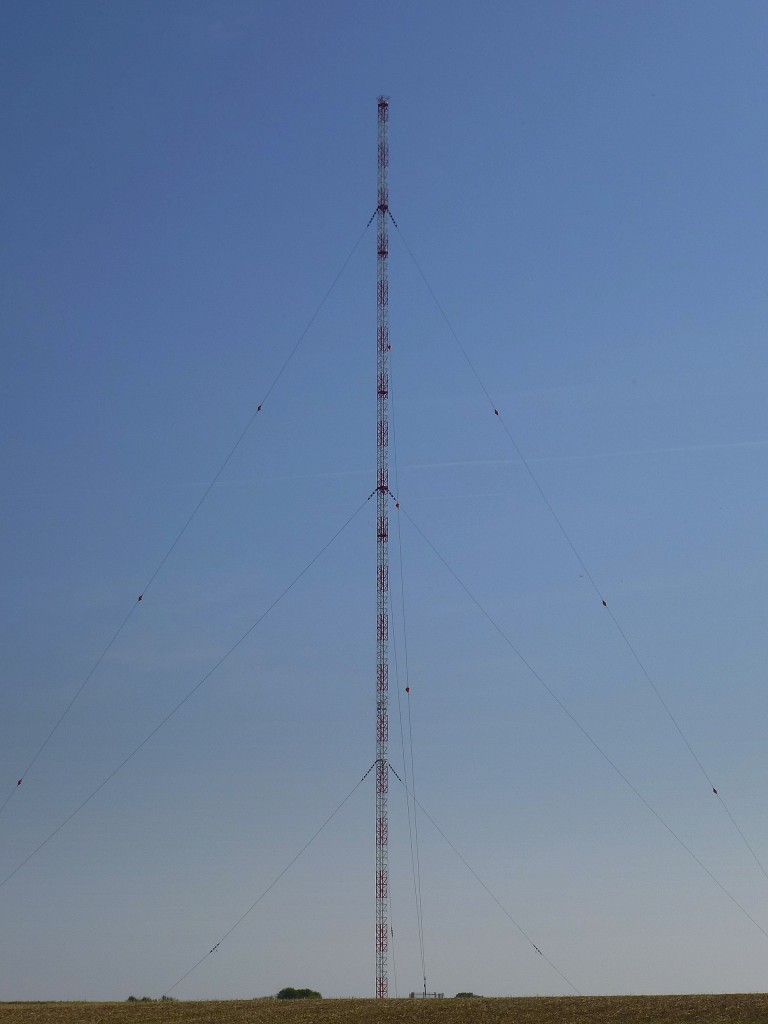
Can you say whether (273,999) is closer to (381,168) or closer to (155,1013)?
(155,1013)

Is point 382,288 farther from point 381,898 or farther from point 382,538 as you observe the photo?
point 381,898

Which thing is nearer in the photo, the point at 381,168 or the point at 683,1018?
the point at 683,1018

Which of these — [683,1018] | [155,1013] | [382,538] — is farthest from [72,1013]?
[382,538]

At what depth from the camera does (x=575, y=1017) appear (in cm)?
5725

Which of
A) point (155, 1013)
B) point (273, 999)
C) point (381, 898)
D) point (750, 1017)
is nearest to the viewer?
point (750, 1017)

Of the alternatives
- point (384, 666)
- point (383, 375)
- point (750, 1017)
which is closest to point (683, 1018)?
point (750, 1017)

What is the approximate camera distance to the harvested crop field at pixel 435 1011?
56.9 meters

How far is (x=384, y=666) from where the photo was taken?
8069 cm

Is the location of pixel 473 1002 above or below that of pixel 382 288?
below

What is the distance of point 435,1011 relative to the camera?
198ft

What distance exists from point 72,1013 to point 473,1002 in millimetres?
16198

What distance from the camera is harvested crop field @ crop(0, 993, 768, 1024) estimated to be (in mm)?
56938

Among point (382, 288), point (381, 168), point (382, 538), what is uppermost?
point (381, 168)

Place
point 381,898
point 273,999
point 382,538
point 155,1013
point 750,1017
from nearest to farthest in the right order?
point 750,1017 → point 155,1013 → point 273,999 → point 381,898 → point 382,538
